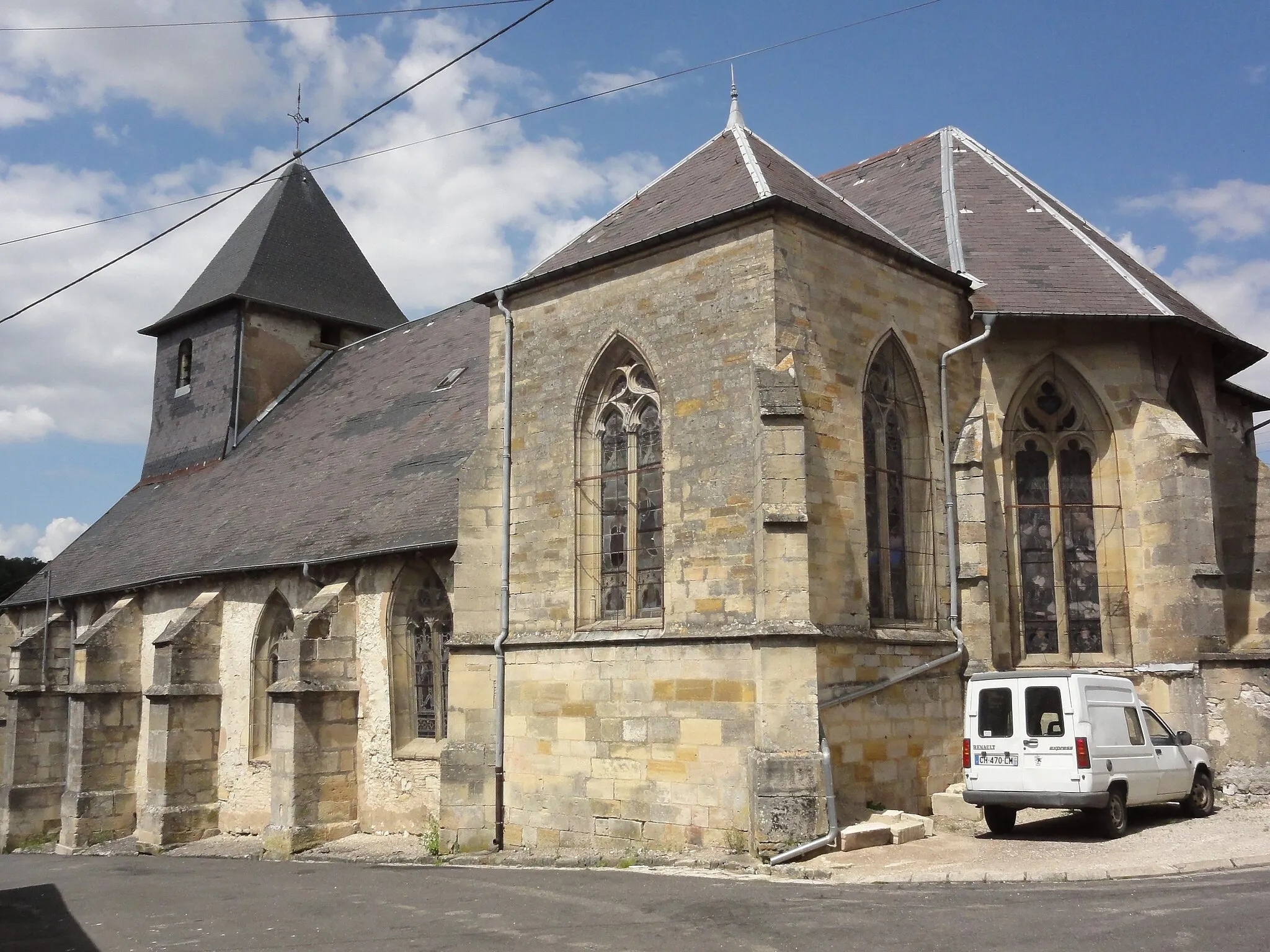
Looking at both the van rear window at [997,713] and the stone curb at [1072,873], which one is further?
the van rear window at [997,713]

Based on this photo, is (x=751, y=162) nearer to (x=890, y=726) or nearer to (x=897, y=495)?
(x=897, y=495)

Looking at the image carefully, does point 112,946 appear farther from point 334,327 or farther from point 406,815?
point 334,327

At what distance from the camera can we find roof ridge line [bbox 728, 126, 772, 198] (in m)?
13.0

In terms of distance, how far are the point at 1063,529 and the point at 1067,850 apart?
4.86m

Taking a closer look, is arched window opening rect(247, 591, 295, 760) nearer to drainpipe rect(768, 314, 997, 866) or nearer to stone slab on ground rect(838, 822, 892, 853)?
drainpipe rect(768, 314, 997, 866)

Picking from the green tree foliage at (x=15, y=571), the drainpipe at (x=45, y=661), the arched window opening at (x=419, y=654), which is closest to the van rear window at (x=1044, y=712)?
the arched window opening at (x=419, y=654)

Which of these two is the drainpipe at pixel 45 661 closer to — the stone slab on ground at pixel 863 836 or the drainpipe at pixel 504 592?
the drainpipe at pixel 504 592

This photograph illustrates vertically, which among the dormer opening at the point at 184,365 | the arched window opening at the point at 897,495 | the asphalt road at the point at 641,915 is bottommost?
the asphalt road at the point at 641,915

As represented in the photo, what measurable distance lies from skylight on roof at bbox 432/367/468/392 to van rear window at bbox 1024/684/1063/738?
12887 mm

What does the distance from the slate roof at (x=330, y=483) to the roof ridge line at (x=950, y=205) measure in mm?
7204

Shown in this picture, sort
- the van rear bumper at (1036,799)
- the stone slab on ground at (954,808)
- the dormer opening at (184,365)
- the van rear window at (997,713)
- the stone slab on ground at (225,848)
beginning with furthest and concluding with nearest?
the dormer opening at (184,365) → the stone slab on ground at (225,848) → the stone slab on ground at (954,808) → the van rear window at (997,713) → the van rear bumper at (1036,799)

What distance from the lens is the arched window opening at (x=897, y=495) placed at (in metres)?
13.1

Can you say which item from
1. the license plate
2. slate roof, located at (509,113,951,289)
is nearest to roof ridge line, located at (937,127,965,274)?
slate roof, located at (509,113,951,289)

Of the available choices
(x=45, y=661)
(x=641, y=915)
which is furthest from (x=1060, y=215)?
(x=45, y=661)
